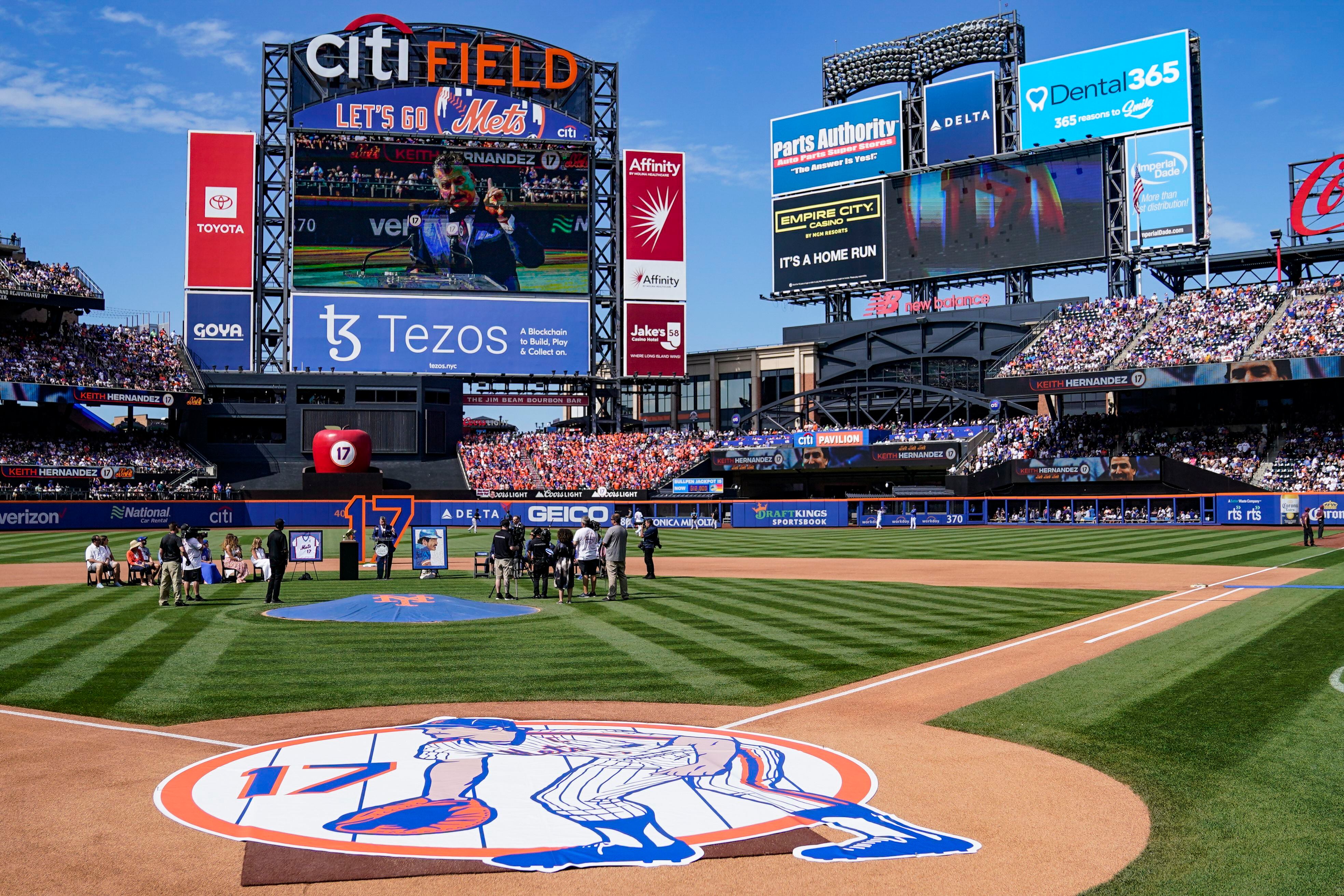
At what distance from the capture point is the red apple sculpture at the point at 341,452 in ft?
223

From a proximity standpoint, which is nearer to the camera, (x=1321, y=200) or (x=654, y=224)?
(x=1321, y=200)

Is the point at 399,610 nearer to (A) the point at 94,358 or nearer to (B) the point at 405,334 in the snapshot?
(B) the point at 405,334

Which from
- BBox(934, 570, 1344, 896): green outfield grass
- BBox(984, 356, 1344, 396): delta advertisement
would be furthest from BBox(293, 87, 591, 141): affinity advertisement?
BBox(934, 570, 1344, 896): green outfield grass

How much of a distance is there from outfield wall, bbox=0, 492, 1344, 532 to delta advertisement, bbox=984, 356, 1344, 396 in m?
6.68

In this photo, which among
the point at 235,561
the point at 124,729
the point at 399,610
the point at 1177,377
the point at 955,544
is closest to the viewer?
the point at 124,729

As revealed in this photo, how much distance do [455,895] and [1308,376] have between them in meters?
57.4

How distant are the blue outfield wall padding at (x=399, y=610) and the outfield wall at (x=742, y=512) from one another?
81.0 ft

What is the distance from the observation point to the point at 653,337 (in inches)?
3029

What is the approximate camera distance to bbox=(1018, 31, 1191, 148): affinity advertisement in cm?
6500

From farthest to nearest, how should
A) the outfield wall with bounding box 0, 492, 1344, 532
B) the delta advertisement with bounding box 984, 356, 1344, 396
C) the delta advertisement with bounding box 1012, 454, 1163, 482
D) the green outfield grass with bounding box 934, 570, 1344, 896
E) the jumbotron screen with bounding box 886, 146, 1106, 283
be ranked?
the jumbotron screen with bounding box 886, 146, 1106, 283 → the delta advertisement with bounding box 1012, 454, 1163, 482 → the delta advertisement with bounding box 984, 356, 1344, 396 → the outfield wall with bounding box 0, 492, 1344, 532 → the green outfield grass with bounding box 934, 570, 1344, 896

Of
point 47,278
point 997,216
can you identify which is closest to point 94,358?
point 47,278

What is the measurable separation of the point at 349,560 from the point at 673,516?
38.0m

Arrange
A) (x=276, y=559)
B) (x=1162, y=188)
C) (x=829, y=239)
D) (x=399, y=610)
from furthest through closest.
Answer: (x=829, y=239), (x=1162, y=188), (x=276, y=559), (x=399, y=610)

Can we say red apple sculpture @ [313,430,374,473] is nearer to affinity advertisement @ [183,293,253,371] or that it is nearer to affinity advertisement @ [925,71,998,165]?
affinity advertisement @ [183,293,253,371]
